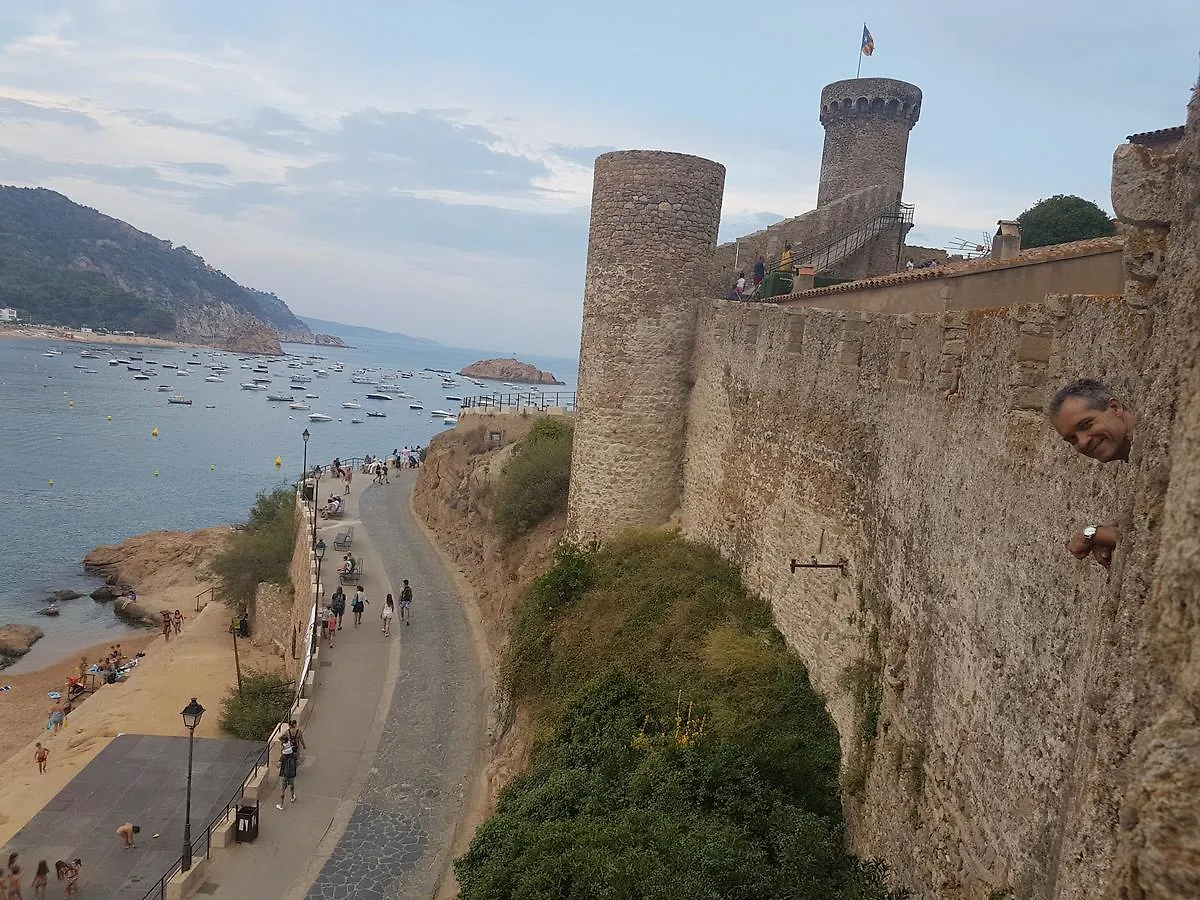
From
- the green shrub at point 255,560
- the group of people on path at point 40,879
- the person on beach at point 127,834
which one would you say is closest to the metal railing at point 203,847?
the person on beach at point 127,834

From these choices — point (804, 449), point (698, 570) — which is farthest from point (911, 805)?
point (698, 570)

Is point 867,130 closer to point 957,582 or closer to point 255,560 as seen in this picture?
point 957,582

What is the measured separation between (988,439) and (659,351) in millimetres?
9312

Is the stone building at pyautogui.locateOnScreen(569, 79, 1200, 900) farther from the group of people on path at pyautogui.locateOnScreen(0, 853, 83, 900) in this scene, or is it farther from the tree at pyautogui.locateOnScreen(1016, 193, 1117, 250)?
the group of people on path at pyautogui.locateOnScreen(0, 853, 83, 900)

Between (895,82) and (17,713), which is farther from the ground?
(895,82)

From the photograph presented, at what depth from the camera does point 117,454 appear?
63188mm

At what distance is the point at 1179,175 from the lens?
2.83m

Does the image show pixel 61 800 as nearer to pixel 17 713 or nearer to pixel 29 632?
pixel 17 713

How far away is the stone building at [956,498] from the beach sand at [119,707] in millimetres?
12336

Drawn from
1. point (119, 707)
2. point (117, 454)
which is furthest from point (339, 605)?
point (117, 454)

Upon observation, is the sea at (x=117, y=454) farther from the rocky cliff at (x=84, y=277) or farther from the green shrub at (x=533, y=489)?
the rocky cliff at (x=84, y=277)

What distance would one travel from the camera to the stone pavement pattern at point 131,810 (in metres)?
14.1

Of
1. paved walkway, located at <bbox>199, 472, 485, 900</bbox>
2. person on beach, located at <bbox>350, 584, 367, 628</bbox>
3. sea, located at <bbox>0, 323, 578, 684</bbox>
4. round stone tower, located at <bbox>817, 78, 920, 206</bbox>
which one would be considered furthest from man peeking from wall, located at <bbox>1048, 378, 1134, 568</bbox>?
sea, located at <bbox>0, 323, 578, 684</bbox>

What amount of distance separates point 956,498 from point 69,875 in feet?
49.2
